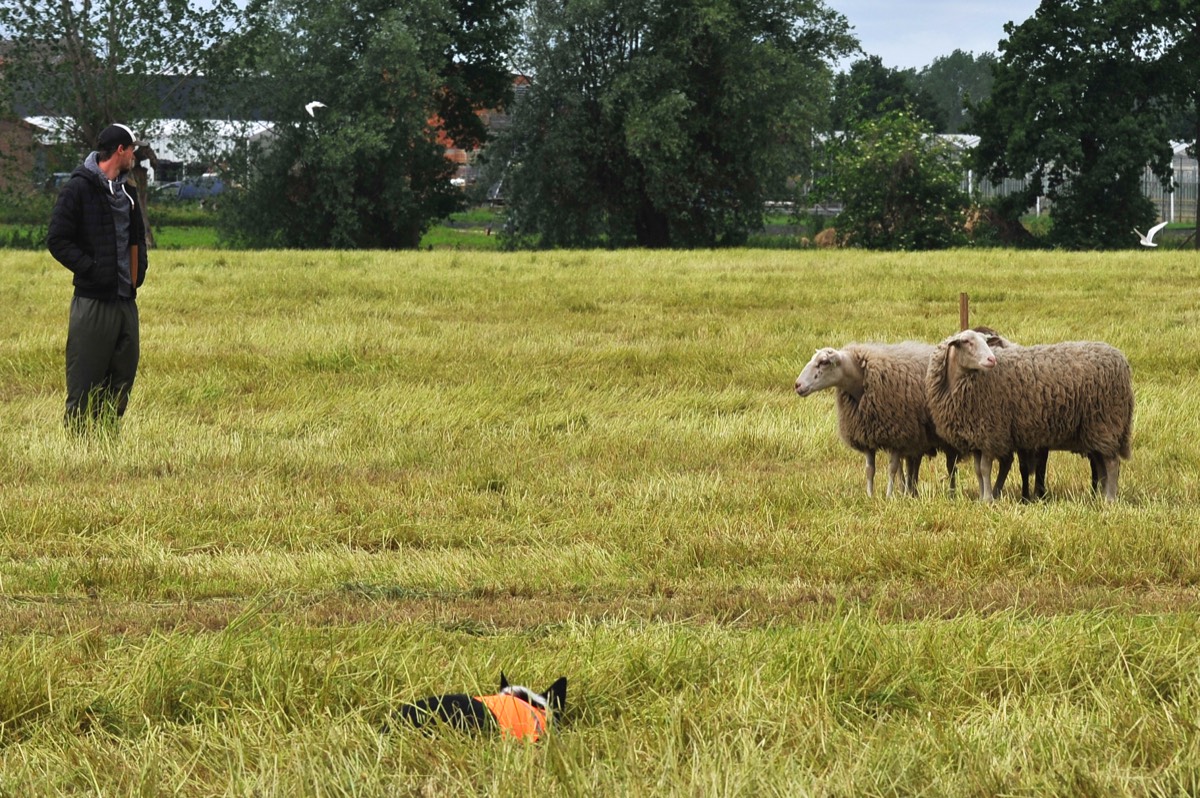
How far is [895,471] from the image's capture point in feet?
30.7

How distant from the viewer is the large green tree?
4422 centimetres

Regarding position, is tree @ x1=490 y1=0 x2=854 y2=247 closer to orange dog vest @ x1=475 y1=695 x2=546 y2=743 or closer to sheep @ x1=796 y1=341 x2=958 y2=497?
sheep @ x1=796 y1=341 x2=958 y2=497

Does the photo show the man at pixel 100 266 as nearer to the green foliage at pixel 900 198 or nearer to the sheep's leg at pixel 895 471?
the sheep's leg at pixel 895 471

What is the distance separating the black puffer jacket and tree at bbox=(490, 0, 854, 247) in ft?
114

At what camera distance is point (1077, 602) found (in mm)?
6180

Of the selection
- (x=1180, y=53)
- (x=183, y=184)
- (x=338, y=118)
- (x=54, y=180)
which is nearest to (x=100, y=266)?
(x=338, y=118)

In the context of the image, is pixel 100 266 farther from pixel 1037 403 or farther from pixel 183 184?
pixel 183 184

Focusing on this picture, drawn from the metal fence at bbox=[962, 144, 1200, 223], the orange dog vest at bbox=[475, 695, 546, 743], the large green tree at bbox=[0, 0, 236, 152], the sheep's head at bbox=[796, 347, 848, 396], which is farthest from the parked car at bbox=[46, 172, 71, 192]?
the orange dog vest at bbox=[475, 695, 546, 743]

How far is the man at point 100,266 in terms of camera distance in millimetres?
9977

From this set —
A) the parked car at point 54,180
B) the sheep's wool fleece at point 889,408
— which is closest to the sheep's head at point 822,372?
the sheep's wool fleece at point 889,408

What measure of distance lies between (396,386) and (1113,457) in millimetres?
7209

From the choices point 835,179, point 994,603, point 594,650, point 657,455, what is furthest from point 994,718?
point 835,179

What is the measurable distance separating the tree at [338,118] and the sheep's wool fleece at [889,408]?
35.9 meters

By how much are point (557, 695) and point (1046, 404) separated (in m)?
5.34
